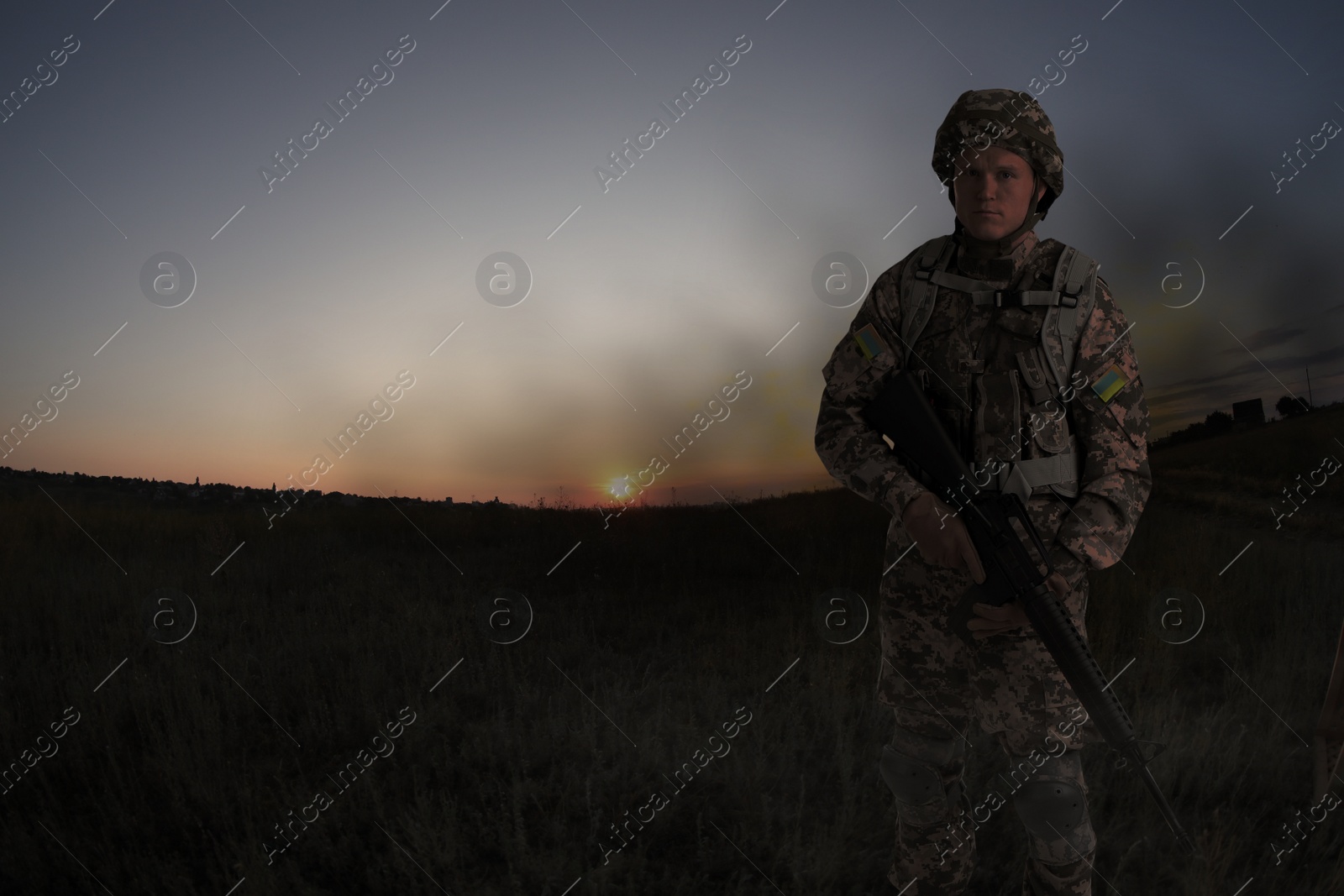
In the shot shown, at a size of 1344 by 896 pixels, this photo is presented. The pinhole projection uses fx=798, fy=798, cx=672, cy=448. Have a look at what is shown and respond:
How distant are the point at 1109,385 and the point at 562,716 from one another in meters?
3.62

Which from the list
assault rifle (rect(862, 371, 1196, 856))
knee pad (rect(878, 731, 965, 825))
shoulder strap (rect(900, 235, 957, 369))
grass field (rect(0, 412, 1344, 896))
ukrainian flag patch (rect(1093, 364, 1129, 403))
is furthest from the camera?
grass field (rect(0, 412, 1344, 896))

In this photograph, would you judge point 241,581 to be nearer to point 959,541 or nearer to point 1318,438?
point 959,541

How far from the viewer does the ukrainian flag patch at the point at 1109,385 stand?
2.61 metres

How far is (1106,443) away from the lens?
8.61 feet

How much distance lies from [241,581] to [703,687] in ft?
17.8

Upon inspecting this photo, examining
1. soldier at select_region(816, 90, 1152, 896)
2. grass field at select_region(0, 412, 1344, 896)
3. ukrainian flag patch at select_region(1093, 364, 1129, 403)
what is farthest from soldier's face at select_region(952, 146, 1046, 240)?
grass field at select_region(0, 412, 1344, 896)

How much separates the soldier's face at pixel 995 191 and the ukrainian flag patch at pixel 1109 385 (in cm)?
58

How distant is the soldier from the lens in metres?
2.63

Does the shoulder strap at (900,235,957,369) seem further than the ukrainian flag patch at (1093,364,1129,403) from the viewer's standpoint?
Yes

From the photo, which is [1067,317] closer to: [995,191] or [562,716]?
[995,191]

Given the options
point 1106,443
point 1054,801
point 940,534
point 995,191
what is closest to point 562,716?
point 1054,801

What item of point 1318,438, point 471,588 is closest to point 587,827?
point 471,588

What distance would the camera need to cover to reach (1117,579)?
24.0 ft

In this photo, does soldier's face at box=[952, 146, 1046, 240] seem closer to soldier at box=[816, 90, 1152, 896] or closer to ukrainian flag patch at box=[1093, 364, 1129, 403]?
soldier at box=[816, 90, 1152, 896]
